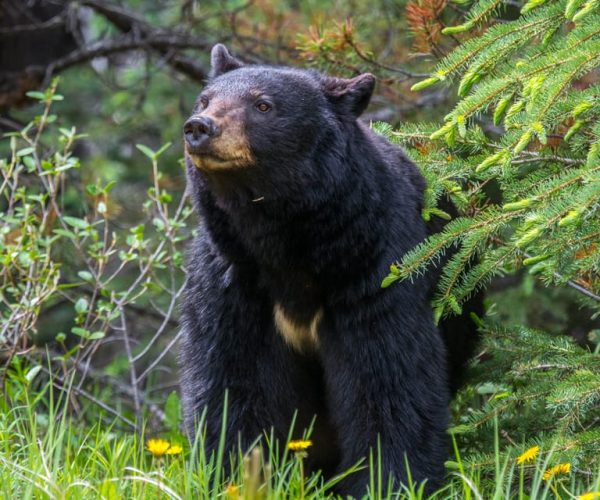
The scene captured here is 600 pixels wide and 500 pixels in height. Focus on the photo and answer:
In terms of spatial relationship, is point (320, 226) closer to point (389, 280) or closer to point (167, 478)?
point (389, 280)

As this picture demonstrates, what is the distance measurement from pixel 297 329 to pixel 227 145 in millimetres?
908

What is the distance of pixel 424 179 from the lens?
464 cm

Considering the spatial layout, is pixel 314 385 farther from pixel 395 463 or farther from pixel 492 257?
pixel 492 257

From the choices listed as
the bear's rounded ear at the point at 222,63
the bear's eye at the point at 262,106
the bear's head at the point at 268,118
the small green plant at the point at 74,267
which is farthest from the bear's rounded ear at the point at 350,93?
the small green plant at the point at 74,267

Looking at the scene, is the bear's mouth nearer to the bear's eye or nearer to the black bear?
the black bear

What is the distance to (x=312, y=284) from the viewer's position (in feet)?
14.2

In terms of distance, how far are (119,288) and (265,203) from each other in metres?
4.74

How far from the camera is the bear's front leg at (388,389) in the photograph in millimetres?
4195

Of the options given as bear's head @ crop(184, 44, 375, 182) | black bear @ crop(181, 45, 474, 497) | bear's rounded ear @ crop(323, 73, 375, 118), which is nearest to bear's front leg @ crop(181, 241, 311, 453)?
black bear @ crop(181, 45, 474, 497)

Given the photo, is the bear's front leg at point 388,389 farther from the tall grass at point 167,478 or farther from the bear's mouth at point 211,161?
the bear's mouth at point 211,161

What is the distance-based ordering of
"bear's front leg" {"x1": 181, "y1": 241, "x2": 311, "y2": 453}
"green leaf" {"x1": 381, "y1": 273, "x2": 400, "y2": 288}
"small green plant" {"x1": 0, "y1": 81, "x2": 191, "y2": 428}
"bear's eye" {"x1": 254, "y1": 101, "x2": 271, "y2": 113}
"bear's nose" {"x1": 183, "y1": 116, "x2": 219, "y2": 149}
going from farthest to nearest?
1. "small green plant" {"x1": 0, "y1": 81, "x2": 191, "y2": 428}
2. "bear's front leg" {"x1": 181, "y1": 241, "x2": 311, "y2": 453}
3. "bear's eye" {"x1": 254, "y1": 101, "x2": 271, "y2": 113}
4. "green leaf" {"x1": 381, "y1": 273, "x2": 400, "y2": 288}
5. "bear's nose" {"x1": 183, "y1": 116, "x2": 219, "y2": 149}

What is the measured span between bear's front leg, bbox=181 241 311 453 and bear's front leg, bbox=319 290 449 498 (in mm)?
287

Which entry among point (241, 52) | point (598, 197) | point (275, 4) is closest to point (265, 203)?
point (598, 197)

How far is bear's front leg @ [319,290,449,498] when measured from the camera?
13.8 feet
